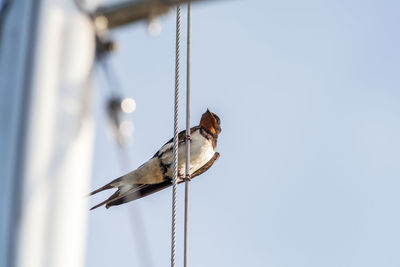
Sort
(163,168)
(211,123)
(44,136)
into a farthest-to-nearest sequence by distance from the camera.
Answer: (211,123) < (163,168) < (44,136)

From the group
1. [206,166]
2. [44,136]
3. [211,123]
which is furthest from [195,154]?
[44,136]

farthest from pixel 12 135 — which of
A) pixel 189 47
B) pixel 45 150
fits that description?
pixel 189 47

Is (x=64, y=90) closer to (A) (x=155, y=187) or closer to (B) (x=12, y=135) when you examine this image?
(B) (x=12, y=135)

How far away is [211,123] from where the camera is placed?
418 inches

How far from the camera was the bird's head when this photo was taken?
34.3 ft

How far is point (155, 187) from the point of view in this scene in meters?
9.91

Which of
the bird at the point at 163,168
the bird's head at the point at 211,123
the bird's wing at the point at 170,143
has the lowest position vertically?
the bird at the point at 163,168

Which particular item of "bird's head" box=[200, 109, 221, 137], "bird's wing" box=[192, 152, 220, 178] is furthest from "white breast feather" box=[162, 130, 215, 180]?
"bird's head" box=[200, 109, 221, 137]

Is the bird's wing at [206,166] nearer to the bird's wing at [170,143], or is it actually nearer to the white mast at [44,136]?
the bird's wing at [170,143]

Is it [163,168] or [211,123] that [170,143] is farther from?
[211,123]

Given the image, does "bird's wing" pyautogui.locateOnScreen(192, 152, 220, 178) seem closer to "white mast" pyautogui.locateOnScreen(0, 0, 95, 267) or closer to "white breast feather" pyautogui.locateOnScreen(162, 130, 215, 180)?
"white breast feather" pyautogui.locateOnScreen(162, 130, 215, 180)

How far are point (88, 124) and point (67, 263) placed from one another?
0.41m

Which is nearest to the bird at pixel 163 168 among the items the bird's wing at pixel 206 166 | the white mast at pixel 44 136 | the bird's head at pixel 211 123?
the bird's wing at pixel 206 166

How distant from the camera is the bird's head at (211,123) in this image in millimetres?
10445
